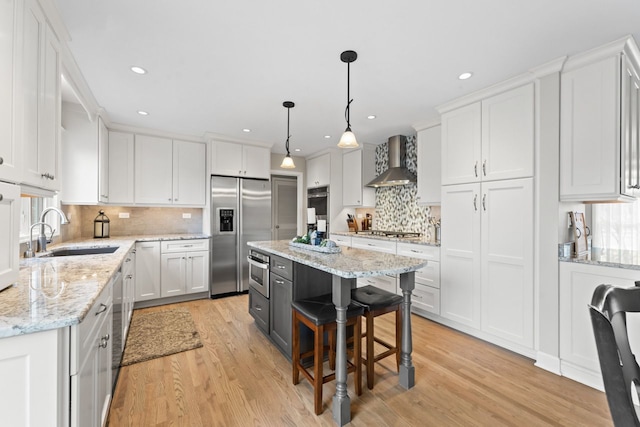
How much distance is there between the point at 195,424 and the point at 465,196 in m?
2.96

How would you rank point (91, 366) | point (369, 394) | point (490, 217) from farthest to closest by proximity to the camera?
1. point (490, 217)
2. point (369, 394)
3. point (91, 366)

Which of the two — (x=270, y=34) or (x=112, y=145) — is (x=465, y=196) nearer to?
(x=270, y=34)

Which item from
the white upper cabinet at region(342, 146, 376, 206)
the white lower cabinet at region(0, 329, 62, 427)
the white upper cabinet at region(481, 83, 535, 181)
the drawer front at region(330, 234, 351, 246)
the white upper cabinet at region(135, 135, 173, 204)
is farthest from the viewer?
the white upper cabinet at region(342, 146, 376, 206)

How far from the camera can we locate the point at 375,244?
402 centimetres

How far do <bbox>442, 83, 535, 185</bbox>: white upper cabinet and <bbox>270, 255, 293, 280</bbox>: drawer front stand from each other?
199cm

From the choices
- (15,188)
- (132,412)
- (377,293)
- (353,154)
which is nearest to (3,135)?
(15,188)

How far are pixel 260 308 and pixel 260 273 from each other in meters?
0.38

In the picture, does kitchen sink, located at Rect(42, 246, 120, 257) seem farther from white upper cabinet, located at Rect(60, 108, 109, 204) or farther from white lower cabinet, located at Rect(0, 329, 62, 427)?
white lower cabinet, located at Rect(0, 329, 62, 427)

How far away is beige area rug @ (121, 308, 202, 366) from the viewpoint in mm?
2521

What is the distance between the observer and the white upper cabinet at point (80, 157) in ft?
10.4

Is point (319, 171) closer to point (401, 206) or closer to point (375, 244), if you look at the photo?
point (401, 206)

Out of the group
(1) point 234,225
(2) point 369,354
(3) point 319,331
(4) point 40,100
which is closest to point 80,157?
(1) point 234,225

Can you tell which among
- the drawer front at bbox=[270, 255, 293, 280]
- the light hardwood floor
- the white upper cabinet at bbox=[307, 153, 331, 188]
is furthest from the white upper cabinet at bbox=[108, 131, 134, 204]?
the white upper cabinet at bbox=[307, 153, 331, 188]

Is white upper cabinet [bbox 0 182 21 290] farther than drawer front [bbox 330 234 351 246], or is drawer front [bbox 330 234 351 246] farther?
drawer front [bbox 330 234 351 246]
